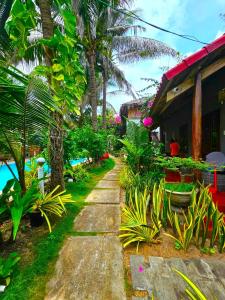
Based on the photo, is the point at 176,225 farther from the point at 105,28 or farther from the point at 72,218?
the point at 105,28

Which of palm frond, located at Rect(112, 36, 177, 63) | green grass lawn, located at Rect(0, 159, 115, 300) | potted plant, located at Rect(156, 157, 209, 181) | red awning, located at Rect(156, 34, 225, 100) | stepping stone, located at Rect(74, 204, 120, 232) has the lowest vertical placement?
green grass lawn, located at Rect(0, 159, 115, 300)

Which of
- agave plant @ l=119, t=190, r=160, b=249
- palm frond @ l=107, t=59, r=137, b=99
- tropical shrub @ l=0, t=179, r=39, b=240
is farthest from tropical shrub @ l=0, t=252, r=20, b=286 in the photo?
palm frond @ l=107, t=59, r=137, b=99

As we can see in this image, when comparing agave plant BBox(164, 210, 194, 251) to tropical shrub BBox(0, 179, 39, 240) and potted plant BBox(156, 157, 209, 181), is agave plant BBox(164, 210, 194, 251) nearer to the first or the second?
potted plant BBox(156, 157, 209, 181)

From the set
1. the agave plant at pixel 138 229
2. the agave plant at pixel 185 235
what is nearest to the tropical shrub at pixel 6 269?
the agave plant at pixel 138 229

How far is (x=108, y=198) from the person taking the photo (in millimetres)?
5637

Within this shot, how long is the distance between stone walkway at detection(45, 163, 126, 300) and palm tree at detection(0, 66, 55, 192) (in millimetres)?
1677

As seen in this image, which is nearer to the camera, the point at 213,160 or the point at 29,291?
the point at 29,291

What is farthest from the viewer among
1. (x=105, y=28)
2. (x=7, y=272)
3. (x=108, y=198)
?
(x=105, y=28)

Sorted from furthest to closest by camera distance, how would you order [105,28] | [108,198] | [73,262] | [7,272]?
1. [105,28]
2. [108,198]
3. [73,262]
4. [7,272]

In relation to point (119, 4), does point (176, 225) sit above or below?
below

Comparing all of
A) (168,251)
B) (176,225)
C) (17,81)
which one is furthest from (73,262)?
(17,81)

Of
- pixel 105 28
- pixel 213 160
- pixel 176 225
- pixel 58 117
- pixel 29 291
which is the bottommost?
pixel 29 291

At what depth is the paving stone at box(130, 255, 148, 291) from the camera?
229 cm

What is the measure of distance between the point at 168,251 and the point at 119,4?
10.5 meters
